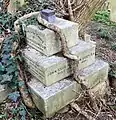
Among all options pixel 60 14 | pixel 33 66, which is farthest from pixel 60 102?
pixel 60 14

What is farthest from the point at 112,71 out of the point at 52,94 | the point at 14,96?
the point at 14,96

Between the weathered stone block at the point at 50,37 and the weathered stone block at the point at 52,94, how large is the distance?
353 mm

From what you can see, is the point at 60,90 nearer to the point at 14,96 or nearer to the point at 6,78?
the point at 14,96

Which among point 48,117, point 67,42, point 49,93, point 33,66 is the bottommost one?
point 48,117

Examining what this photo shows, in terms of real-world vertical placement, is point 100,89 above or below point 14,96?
below

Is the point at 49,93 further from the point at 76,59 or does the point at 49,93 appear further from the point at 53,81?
the point at 76,59

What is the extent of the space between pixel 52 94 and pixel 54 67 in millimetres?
273

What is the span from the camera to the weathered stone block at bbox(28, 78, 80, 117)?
2271 mm

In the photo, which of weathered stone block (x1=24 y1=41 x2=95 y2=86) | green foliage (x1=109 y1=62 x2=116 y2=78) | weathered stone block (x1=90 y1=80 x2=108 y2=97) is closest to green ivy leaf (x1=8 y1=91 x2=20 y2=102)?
weathered stone block (x1=24 y1=41 x2=95 y2=86)

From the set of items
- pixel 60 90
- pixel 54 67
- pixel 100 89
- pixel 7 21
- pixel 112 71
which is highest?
pixel 7 21

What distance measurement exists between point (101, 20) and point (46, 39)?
2.76m

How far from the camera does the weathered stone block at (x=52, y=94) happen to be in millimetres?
2271

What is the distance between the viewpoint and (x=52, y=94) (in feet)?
7.43

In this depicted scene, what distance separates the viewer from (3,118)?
242 centimetres
